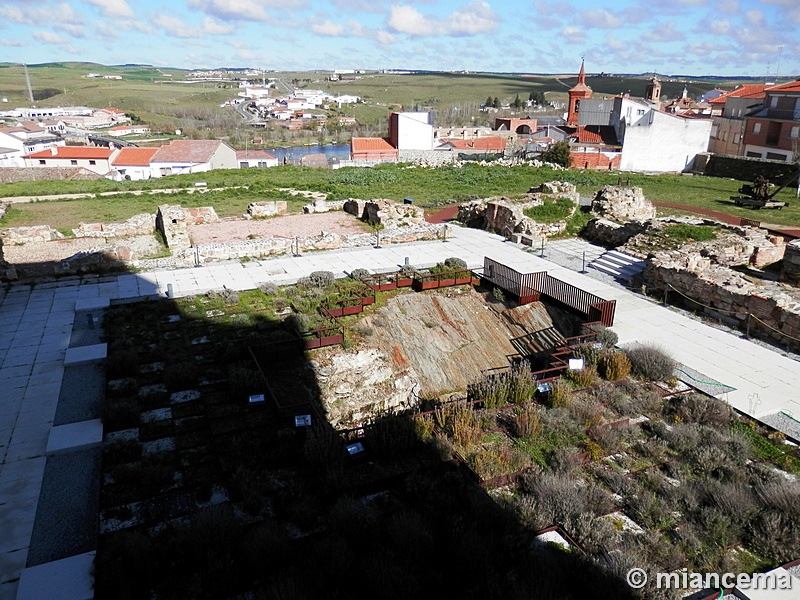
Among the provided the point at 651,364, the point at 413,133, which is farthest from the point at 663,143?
Result: the point at 651,364

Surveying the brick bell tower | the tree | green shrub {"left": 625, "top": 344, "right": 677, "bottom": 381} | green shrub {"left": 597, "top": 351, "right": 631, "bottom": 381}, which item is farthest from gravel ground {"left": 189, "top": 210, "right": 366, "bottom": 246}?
the brick bell tower

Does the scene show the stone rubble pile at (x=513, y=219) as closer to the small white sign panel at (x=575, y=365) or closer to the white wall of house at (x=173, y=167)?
the small white sign panel at (x=575, y=365)

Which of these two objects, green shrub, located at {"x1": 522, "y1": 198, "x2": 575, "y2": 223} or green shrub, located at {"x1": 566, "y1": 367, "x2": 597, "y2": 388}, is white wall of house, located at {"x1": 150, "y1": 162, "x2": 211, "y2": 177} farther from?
green shrub, located at {"x1": 566, "y1": 367, "x2": 597, "y2": 388}

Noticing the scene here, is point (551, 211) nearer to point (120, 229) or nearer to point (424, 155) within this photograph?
point (120, 229)

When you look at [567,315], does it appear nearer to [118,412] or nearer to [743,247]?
[743,247]

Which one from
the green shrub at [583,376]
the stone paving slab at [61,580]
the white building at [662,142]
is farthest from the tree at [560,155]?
the stone paving slab at [61,580]
